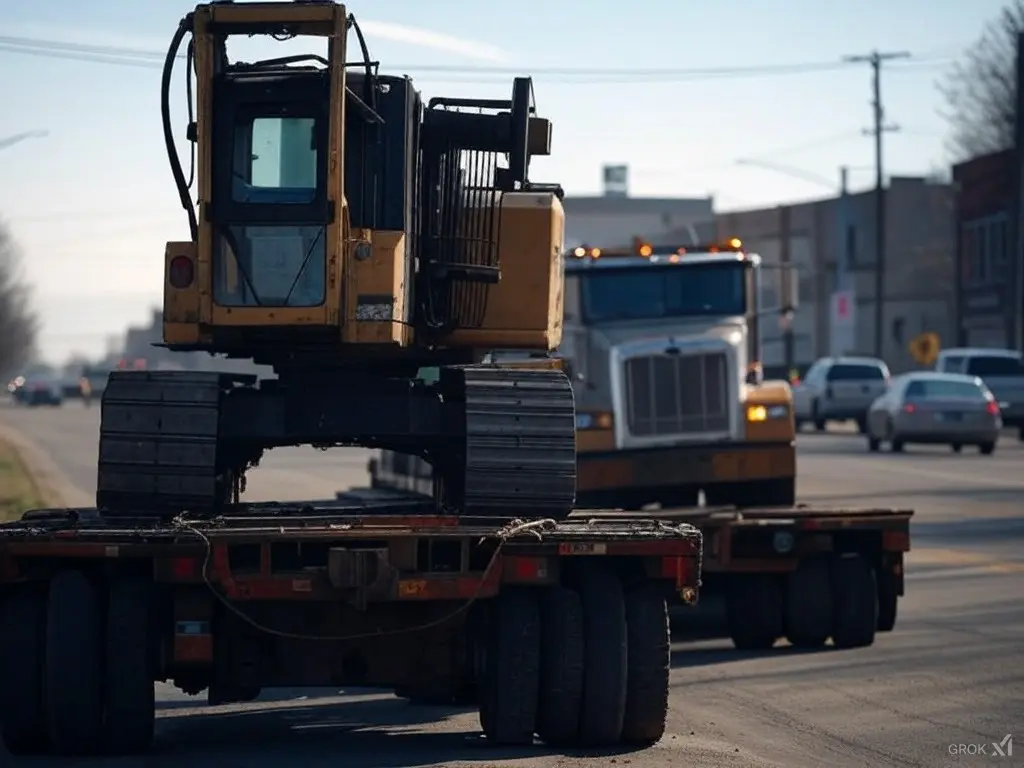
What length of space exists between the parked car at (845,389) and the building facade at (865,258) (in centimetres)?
2574

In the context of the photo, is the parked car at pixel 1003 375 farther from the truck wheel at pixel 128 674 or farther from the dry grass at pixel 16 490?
the truck wheel at pixel 128 674

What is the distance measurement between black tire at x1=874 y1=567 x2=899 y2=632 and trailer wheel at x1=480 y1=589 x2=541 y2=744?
18.1 ft

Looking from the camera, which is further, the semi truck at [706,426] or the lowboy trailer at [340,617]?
the semi truck at [706,426]

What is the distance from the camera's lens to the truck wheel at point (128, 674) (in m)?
10.1

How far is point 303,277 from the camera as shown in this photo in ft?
36.6

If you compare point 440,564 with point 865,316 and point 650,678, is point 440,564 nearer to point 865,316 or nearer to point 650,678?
point 650,678

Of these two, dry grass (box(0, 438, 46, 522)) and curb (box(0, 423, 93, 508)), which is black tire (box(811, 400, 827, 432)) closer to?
curb (box(0, 423, 93, 508))

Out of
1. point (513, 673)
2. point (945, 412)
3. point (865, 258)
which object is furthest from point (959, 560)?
point (865, 258)

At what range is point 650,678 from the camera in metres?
→ 10.4

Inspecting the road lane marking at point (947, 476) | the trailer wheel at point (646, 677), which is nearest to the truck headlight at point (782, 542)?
the trailer wheel at point (646, 677)

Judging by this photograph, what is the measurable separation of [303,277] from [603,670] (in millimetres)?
2793

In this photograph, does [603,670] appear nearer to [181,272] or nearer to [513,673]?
[513,673]

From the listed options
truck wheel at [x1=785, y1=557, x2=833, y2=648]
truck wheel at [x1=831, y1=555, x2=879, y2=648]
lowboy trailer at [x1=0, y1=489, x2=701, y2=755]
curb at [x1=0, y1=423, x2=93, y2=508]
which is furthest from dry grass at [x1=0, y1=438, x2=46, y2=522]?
lowboy trailer at [x1=0, y1=489, x2=701, y2=755]

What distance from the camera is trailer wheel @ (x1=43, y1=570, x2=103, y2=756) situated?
9953 mm
